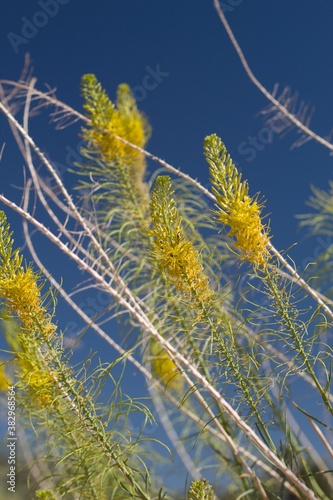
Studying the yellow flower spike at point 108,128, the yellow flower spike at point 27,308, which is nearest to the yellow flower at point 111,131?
the yellow flower spike at point 108,128

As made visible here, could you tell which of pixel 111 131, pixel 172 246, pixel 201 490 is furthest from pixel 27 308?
pixel 111 131

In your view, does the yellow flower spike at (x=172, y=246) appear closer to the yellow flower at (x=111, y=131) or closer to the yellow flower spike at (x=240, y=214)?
the yellow flower spike at (x=240, y=214)

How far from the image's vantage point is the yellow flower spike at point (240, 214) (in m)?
2.12

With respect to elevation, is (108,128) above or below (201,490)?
above

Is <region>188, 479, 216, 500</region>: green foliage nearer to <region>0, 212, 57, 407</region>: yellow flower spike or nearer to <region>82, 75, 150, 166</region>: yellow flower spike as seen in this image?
<region>0, 212, 57, 407</region>: yellow flower spike

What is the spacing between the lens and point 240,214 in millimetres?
2117

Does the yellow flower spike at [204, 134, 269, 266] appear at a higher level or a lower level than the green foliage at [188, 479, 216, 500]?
higher

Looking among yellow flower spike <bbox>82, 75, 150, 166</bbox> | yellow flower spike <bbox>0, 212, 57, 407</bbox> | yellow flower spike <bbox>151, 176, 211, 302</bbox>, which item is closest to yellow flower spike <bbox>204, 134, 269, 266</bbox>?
yellow flower spike <bbox>151, 176, 211, 302</bbox>

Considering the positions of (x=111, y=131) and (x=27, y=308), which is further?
(x=111, y=131)

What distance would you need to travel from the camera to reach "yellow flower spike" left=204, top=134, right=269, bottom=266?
212cm

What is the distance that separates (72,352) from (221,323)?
0.67 meters

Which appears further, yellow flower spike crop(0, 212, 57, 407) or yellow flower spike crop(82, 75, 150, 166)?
yellow flower spike crop(82, 75, 150, 166)

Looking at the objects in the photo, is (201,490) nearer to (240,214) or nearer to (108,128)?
(240,214)

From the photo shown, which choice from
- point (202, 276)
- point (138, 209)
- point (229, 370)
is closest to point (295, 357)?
point (229, 370)
